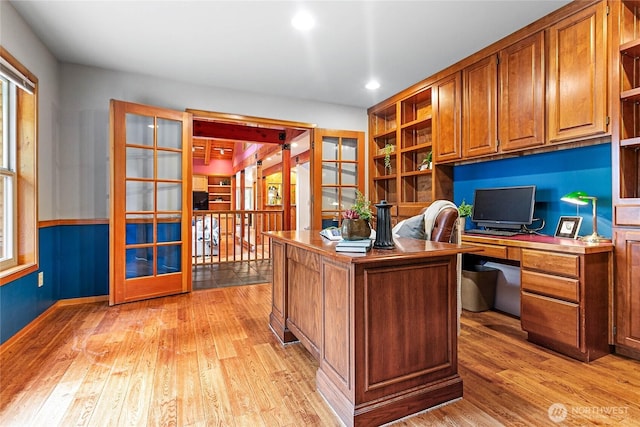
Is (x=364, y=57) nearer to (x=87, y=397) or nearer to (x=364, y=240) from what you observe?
(x=364, y=240)

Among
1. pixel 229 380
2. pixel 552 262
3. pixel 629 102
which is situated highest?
pixel 629 102

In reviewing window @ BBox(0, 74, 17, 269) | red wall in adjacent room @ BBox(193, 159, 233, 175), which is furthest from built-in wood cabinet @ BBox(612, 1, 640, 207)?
red wall in adjacent room @ BBox(193, 159, 233, 175)

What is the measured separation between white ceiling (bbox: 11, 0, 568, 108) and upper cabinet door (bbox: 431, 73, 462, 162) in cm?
21

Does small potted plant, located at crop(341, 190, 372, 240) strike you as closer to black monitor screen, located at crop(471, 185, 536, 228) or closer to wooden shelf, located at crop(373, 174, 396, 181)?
black monitor screen, located at crop(471, 185, 536, 228)

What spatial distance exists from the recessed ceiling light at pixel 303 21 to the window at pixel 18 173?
2110 mm

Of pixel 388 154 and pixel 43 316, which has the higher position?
pixel 388 154

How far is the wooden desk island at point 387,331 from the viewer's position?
4.79 ft

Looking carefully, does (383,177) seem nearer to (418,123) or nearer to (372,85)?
(418,123)

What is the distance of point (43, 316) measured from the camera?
292cm

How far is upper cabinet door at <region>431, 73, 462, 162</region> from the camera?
132 inches

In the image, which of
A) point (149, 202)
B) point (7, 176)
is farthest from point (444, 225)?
point (7, 176)

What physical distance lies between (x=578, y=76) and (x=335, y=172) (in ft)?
9.44

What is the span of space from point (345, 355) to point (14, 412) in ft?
5.42

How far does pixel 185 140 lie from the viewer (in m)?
3.72
